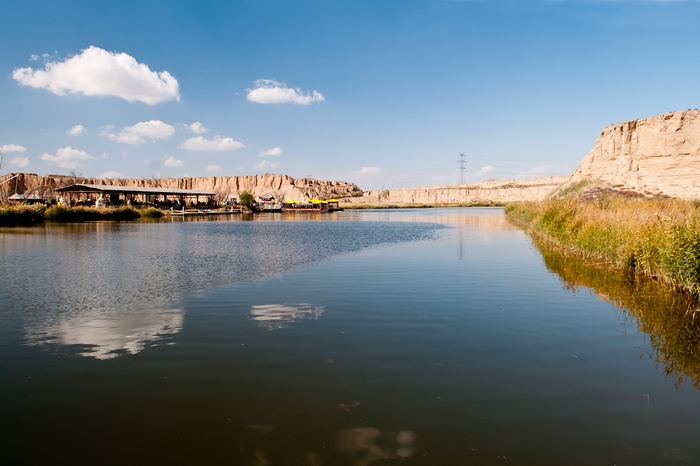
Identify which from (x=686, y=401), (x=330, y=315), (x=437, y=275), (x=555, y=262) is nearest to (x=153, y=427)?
(x=330, y=315)

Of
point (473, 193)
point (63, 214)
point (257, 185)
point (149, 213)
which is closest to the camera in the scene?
point (63, 214)

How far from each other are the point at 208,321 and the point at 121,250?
12485 millimetres

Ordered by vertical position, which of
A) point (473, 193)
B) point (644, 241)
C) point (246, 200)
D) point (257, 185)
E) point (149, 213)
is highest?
point (257, 185)

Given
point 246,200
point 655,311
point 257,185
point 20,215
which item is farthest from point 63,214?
point 257,185

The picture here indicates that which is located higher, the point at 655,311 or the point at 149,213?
the point at 149,213

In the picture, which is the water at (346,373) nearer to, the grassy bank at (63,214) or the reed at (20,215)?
the reed at (20,215)

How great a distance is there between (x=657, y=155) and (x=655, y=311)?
3670 centimetres

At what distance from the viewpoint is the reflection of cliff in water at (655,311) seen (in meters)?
6.00

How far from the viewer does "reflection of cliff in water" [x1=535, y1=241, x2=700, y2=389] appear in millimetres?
6003

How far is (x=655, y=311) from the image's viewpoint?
8.48 metres

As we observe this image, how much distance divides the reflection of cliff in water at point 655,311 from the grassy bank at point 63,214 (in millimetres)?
39021

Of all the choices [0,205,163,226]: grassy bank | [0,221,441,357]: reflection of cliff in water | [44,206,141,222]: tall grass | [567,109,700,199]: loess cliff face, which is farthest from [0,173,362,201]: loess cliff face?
[0,221,441,357]: reflection of cliff in water

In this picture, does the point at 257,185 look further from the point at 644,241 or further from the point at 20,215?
the point at 644,241

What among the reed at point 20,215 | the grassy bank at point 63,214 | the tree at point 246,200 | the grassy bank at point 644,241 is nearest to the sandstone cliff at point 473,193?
the tree at point 246,200
